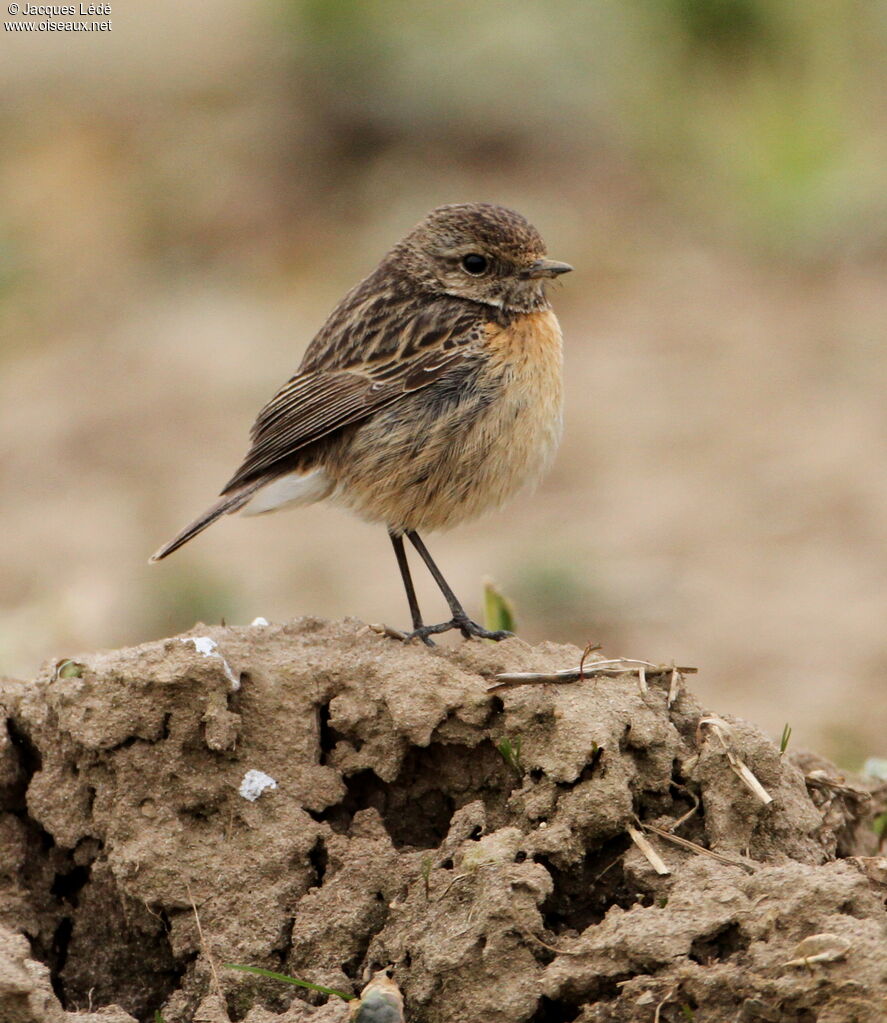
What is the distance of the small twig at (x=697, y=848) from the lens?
4.46m

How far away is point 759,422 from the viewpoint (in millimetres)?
12641

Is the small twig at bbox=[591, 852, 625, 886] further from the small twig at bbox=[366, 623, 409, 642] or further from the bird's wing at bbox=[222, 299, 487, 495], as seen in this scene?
the bird's wing at bbox=[222, 299, 487, 495]

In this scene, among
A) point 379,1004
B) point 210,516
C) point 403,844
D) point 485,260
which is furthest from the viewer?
point 485,260

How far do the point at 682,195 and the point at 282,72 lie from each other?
450cm

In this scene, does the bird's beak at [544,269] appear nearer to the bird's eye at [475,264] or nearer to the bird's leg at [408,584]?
the bird's eye at [475,264]

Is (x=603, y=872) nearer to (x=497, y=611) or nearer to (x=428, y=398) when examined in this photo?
(x=497, y=611)

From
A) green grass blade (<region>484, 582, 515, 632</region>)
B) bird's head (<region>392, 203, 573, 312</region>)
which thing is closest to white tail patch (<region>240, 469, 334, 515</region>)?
green grass blade (<region>484, 582, 515, 632</region>)

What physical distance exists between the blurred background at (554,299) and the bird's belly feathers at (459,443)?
2518 millimetres

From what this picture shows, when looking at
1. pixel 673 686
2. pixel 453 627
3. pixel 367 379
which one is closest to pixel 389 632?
pixel 453 627

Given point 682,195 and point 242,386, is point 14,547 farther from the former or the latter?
point 682,195

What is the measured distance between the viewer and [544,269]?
7.18 metres

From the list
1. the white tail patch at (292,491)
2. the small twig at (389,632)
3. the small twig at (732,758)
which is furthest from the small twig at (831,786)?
the white tail patch at (292,491)

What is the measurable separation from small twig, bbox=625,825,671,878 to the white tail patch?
289cm

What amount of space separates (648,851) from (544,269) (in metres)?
3.40
